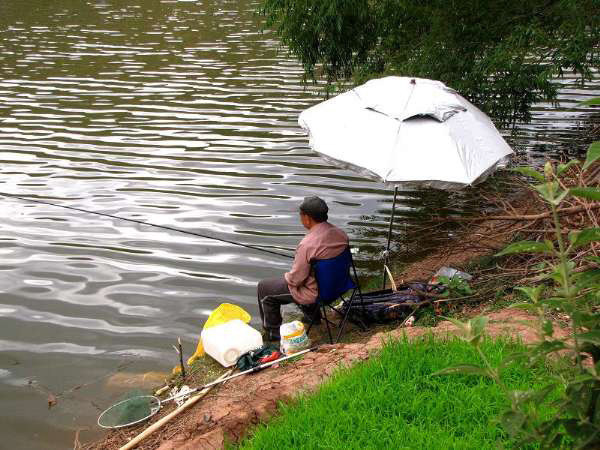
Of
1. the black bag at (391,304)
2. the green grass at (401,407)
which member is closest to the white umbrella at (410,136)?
the black bag at (391,304)

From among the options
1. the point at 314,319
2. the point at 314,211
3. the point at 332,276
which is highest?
the point at 314,211

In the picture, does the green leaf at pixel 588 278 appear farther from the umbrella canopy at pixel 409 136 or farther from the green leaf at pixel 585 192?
the umbrella canopy at pixel 409 136

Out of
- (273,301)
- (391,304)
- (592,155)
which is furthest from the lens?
(273,301)

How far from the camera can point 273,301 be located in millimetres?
7227

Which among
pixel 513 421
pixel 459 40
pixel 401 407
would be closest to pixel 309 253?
pixel 401 407

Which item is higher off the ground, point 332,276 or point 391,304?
point 332,276

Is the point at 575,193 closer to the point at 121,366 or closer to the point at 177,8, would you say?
the point at 121,366

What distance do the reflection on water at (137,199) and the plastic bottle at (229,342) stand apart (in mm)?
720

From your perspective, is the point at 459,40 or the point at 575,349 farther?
the point at 459,40

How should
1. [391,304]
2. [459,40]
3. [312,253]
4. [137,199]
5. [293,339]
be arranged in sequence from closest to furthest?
[293,339] → [312,253] → [391,304] → [137,199] → [459,40]

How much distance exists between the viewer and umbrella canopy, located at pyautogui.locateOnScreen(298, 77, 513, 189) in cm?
668

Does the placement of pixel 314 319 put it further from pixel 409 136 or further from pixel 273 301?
pixel 409 136

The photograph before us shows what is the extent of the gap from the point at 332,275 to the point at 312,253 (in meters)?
0.27

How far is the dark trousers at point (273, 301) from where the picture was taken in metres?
7.17
